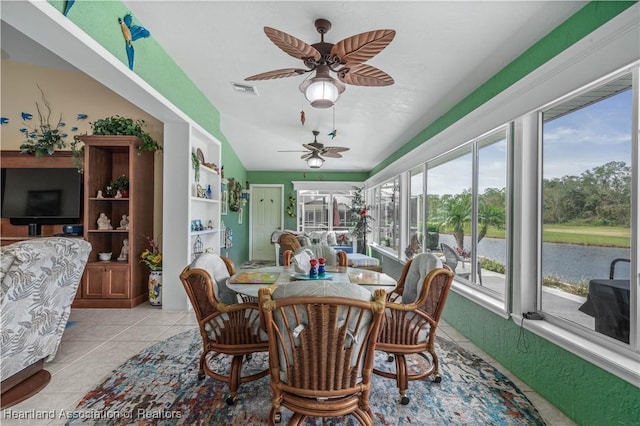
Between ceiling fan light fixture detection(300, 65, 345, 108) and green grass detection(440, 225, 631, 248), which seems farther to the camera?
ceiling fan light fixture detection(300, 65, 345, 108)

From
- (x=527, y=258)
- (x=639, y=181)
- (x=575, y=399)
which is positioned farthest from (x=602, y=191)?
(x=575, y=399)

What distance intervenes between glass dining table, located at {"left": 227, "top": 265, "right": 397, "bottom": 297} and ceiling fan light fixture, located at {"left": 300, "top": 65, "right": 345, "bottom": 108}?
1.30 meters

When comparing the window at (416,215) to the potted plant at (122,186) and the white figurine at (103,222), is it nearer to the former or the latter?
the potted plant at (122,186)

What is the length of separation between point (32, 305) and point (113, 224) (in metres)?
2.31

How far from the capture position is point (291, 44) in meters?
1.83

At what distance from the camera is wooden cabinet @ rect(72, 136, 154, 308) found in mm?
3771

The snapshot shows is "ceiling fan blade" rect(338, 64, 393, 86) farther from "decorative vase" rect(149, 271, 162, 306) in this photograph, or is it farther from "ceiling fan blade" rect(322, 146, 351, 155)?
"decorative vase" rect(149, 271, 162, 306)

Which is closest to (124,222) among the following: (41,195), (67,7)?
(41,195)

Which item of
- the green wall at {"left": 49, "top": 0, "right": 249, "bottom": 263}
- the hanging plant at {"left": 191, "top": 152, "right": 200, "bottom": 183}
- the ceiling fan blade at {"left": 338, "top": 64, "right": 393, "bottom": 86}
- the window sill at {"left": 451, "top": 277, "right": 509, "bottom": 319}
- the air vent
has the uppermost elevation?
the air vent

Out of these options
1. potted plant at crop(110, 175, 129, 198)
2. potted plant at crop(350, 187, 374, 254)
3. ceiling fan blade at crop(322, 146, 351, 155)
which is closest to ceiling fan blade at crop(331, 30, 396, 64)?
ceiling fan blade at crop(322, 146, 351, 155)

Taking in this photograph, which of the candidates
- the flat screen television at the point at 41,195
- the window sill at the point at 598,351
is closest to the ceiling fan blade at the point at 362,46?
the window sill at the point at 598,351

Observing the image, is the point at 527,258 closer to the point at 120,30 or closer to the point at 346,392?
the point at 346,392

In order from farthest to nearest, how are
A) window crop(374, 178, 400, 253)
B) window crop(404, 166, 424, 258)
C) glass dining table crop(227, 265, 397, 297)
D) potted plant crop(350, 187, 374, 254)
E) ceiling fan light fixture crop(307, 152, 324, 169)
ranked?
potted plant crop(350, 187, 374, 254) → window crop(374, 178, 400, 253) → ceiling fan light fixture crop(307, 152, 324, 169) → window crop(404, 166, 424, 258) → glass dining table crop(227, 265, 397, 297)

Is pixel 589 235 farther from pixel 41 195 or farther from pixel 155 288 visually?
pixel 41 195
